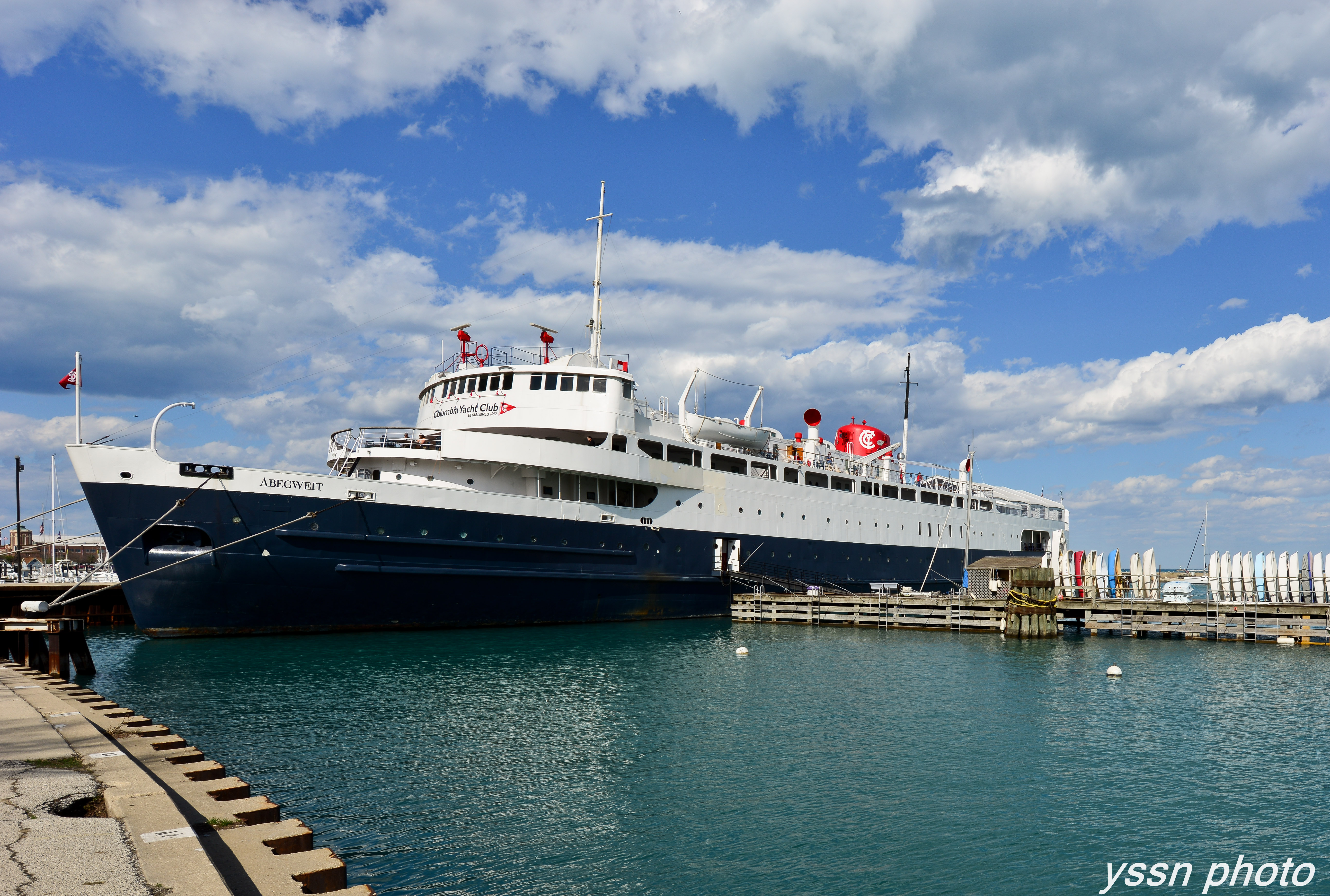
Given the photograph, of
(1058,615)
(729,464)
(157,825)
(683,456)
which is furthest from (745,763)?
(1058,615)

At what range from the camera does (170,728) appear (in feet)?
47.6

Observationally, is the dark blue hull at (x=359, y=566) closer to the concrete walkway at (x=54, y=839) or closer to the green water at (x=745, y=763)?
the green water at (x=745, y=763)

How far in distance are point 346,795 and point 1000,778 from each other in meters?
9.63

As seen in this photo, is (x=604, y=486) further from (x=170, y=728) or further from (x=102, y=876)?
(x=102, y=876)

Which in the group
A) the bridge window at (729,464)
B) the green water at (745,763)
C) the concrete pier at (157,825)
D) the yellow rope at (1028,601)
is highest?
the bridge window at (729,464)

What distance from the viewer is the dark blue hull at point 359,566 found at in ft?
77.9

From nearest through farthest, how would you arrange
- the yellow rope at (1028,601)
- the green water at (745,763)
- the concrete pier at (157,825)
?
the concrete pier at (157,825) < the green water at (745,763) < the yellow rope at (1028,601)

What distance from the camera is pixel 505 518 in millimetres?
27922

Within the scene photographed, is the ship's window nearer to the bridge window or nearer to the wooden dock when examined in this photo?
the bridge window

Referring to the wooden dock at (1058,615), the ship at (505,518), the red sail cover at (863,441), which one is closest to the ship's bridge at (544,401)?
the ship at (505,518)

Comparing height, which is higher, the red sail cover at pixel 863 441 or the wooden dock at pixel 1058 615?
the red sail cover at pixel 863 441

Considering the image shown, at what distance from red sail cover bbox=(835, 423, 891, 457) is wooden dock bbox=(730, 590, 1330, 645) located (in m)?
12.8

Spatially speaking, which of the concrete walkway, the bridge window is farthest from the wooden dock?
the concrete walkway

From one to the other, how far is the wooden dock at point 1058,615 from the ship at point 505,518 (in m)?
2.11
